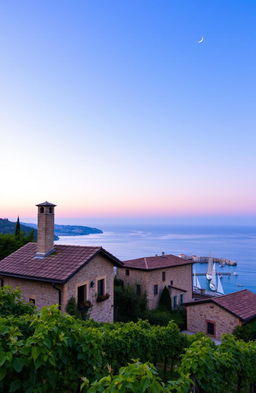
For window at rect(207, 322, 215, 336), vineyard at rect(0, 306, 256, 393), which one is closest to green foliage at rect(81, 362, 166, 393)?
vineyard at rect(0, 306, 256, 393)

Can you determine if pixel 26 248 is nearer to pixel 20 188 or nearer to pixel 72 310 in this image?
pixel 72 310

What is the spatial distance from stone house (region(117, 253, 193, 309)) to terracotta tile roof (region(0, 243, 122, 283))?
10920 mm

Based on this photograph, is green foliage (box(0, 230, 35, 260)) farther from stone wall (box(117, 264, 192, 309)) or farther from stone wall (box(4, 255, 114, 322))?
stone wall (box(117, 264, 192, 309))

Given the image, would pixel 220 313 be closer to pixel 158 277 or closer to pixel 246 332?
pixel 246 332

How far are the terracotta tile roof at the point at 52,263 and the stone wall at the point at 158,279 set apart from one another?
11450 mm

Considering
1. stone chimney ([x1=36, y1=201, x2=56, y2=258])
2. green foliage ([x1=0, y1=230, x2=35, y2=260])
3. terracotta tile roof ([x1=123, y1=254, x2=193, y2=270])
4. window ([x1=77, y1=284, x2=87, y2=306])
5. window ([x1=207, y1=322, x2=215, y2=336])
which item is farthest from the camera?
terracotta tile roof ([x1=123, y1=254, x2=193, y2=270])

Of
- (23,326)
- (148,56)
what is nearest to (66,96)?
(148,56)

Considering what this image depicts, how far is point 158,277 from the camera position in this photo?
2811 centimetres

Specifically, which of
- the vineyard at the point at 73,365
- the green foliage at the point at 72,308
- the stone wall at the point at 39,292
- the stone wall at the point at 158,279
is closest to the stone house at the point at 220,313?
the stone wall at the point at 158,279

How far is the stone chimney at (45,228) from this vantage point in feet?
50.6

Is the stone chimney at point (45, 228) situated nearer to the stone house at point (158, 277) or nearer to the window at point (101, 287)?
the window at point (101, 287)

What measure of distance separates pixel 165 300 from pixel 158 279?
2.23 metres

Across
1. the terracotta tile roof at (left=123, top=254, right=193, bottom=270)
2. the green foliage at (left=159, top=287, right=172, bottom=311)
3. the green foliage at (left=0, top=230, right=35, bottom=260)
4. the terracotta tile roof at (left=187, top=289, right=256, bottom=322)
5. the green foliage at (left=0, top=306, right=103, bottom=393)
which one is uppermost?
the green foliage at (left=0, top=306, right=103, bottom=393)

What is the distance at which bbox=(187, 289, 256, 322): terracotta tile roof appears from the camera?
1891cm
